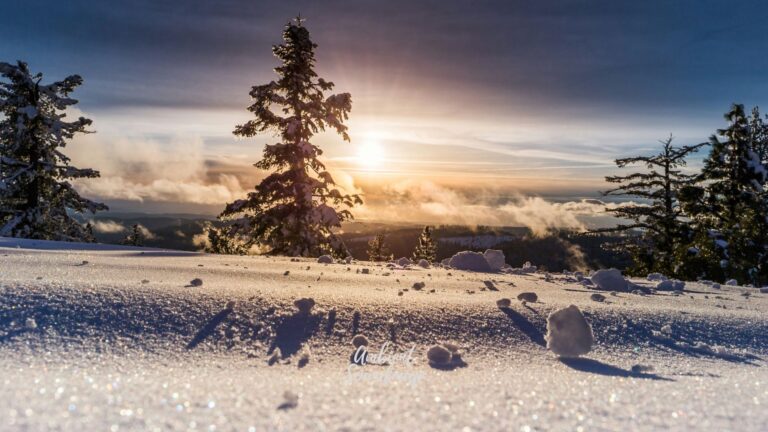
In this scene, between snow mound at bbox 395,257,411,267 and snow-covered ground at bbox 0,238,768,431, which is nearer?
snow-covered ground at bbox 0,238,768,431

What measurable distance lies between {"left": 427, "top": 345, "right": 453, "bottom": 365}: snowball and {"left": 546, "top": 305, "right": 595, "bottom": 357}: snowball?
68 centimetres

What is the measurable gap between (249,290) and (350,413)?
212 cm

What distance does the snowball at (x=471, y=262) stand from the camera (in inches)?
273

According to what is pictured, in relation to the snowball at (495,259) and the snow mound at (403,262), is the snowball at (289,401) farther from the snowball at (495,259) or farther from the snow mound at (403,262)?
the snowball at (495,259)

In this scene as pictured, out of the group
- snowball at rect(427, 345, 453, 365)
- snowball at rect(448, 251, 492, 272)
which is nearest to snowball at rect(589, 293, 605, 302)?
snowball at rect(427, 345, 453, 365)

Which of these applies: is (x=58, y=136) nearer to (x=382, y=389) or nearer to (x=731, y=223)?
(x=382, y=389)

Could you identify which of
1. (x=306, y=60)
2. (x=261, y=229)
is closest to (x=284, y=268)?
(x=261, y=229)

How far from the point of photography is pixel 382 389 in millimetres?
1761

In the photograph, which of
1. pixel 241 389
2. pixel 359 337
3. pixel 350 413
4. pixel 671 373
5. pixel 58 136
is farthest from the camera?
pixel 58 136

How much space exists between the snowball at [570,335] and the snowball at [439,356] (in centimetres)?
68

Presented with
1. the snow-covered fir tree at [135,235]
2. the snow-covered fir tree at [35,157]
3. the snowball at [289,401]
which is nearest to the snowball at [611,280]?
the snowball at [289,401]

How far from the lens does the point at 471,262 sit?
6.98 m

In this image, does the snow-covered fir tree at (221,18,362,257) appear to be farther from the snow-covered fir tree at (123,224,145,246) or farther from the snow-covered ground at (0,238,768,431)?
the snow-covered fir tree at (123,224,145,246)

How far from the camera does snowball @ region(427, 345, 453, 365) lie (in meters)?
2.36
